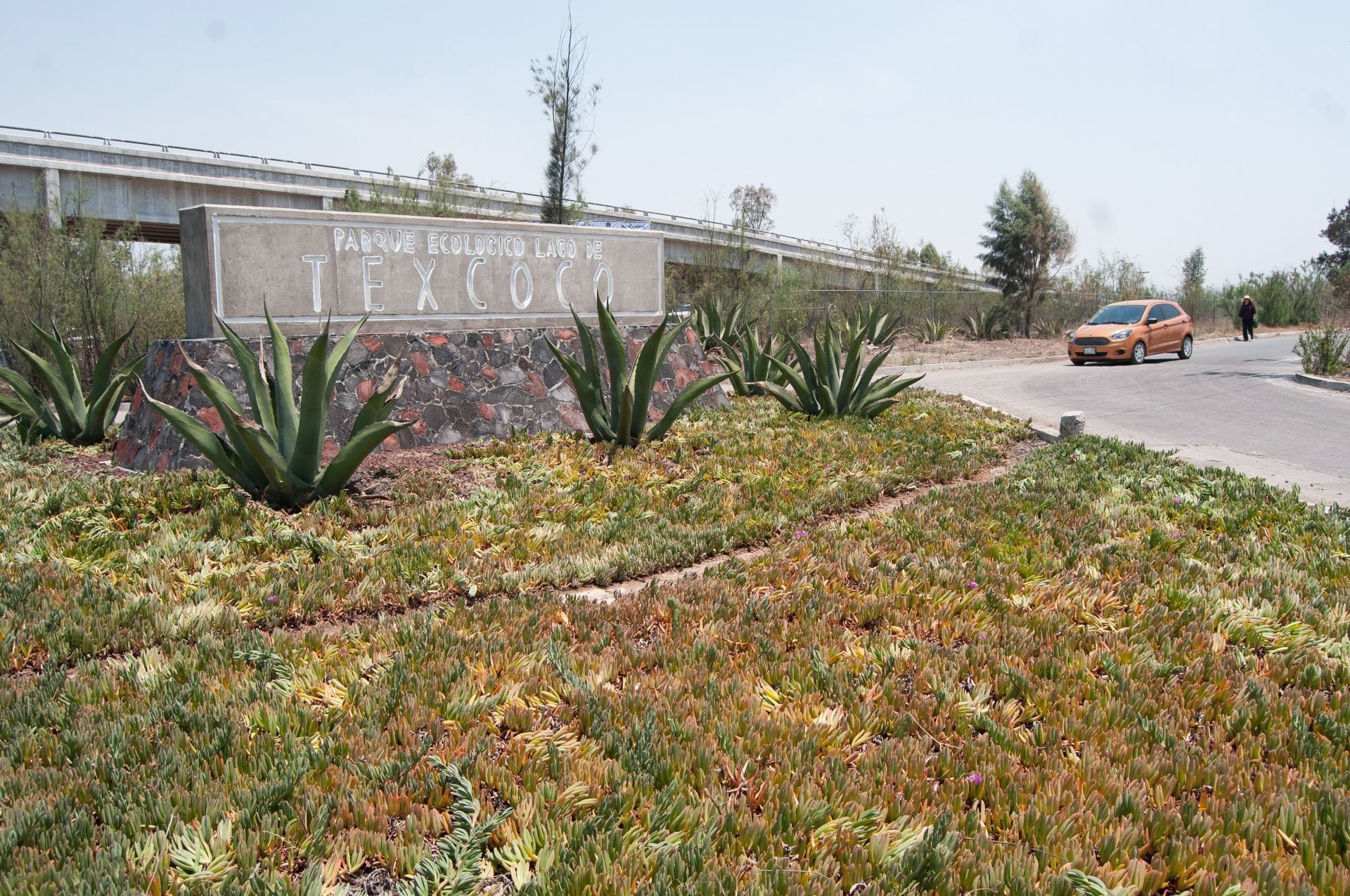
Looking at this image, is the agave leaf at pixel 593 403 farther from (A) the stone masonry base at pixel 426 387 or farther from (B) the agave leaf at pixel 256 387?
(B) the agave leaf at pixel 256 387

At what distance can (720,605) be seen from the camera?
4.75 meters

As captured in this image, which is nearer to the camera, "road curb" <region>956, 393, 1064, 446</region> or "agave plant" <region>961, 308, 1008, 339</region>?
"road curb" <region>956, 393, 1064, 446</region>

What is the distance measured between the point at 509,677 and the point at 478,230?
7146 millimetres

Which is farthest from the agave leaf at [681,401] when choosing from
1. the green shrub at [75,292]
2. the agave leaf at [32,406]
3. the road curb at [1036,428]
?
the green shrub at [75,292]

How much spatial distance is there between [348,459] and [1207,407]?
11.5m

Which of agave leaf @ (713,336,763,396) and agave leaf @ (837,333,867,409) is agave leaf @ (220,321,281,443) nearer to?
agave leaf @ (837,333,867,409)

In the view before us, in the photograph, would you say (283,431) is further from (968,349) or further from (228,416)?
(968,349)

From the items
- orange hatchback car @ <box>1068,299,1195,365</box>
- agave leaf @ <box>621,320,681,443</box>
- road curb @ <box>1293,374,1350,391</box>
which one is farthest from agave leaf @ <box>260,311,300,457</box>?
orange hatchback car @ <box>1068,299,1195,365</box>

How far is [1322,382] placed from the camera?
51.6 feet

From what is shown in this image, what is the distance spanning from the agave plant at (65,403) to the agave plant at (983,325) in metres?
28.4

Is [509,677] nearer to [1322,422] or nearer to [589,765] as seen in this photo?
[589,765]

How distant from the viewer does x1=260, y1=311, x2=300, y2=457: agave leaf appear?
671cm

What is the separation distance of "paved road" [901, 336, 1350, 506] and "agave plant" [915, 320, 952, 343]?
28.8 feet

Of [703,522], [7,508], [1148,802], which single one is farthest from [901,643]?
[7,508]
